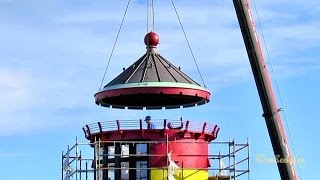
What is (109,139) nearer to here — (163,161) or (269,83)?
(163,161)

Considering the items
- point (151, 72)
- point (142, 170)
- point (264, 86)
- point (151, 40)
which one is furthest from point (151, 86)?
point (264, 86)

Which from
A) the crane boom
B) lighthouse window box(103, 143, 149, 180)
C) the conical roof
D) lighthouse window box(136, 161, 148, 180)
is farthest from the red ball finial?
the crane boom

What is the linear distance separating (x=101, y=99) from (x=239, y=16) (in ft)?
31.1

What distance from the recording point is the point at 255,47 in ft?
163

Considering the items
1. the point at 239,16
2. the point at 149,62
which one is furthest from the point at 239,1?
the point at 149,62

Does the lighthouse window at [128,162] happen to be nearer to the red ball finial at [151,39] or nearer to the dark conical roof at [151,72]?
the dark conical roof at [151,72]

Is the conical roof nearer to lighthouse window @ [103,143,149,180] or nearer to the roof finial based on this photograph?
the roof finial

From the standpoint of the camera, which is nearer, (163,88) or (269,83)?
(269,83)

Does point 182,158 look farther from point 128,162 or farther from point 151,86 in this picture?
point 151,86

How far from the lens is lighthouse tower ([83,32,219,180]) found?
53719 millimetres

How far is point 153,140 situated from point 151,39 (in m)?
5.52

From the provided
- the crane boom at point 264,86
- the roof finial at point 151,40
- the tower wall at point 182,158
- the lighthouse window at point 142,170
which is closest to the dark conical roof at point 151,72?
the roof finial at point 151,40

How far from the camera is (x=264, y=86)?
163ft

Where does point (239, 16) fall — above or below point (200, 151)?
above
